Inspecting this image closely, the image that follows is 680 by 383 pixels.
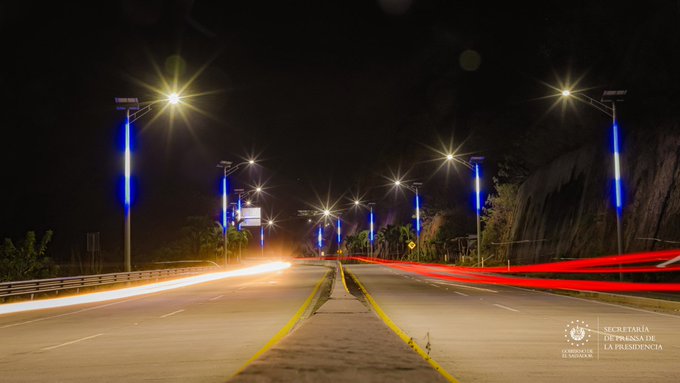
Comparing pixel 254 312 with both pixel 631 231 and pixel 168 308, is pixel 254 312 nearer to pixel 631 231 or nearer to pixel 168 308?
pixel 168 308

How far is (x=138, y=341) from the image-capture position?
13391 mm

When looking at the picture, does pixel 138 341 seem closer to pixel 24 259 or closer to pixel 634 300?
pixel 634 300

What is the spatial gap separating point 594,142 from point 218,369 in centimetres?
3900

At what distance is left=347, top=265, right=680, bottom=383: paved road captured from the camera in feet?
30.1

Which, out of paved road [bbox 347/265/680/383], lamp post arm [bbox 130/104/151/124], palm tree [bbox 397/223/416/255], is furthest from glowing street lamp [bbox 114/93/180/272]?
palm tree [bbox 397/223/416/255]

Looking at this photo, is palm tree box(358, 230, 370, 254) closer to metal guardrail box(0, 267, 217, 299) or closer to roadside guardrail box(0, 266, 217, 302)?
roadside guardrail box(0, 266, 217, 302)

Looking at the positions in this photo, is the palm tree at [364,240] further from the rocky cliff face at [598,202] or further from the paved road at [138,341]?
the paved road at [138,341]

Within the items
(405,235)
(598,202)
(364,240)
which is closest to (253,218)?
(405,235)

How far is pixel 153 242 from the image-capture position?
129 m

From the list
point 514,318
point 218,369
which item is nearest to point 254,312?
point 514,318

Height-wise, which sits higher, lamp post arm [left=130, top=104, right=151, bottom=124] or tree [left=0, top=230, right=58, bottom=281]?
lamp post arm [left=130, top=104, right=151, bottom=124]
